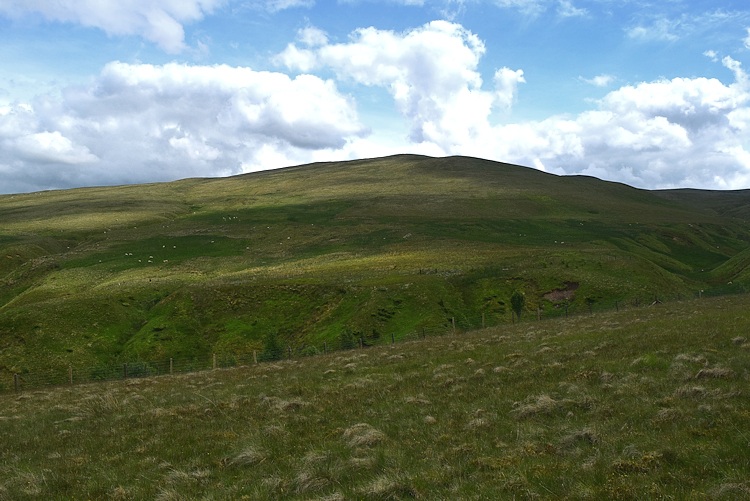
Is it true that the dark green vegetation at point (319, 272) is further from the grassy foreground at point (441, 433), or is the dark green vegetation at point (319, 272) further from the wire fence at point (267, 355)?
the grassy foreground at point (441, 433)

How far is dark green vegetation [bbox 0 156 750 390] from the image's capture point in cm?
6184

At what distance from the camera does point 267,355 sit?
5000 cm

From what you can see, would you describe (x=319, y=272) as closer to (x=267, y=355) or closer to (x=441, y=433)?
(x=267, y=355)

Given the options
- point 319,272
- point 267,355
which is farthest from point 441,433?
point 319,272

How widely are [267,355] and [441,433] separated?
3806 cm

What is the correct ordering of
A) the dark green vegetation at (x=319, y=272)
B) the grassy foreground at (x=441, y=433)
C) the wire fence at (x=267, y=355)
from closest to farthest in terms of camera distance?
the grassy foreground at (x=441, y=433)
the wire fence at (x=267, y=355)
the dark green vegetation at (x=319, y=272)

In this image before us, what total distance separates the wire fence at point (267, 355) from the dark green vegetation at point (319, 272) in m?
0.68

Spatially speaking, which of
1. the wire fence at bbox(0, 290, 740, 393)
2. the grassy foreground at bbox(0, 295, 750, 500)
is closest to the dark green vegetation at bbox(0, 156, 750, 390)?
the wire fence at bbox(0, 290, 740, 393)

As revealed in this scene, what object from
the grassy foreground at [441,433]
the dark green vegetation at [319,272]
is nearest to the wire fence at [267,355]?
the dark green vegetation at [319,272]

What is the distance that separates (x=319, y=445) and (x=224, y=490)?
3.39 m

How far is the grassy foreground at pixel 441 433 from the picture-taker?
33.4 ft

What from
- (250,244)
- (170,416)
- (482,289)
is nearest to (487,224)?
(250,244)

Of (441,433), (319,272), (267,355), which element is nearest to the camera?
(441,433)

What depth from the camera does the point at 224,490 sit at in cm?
1209
